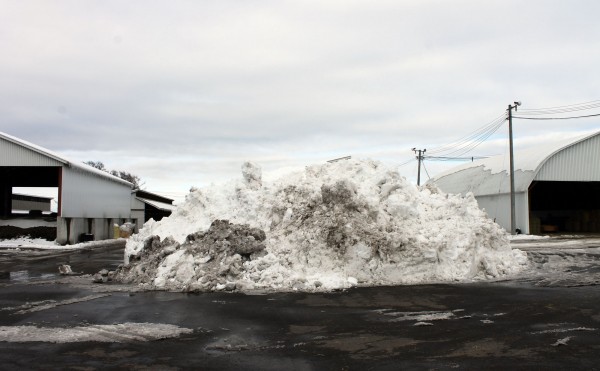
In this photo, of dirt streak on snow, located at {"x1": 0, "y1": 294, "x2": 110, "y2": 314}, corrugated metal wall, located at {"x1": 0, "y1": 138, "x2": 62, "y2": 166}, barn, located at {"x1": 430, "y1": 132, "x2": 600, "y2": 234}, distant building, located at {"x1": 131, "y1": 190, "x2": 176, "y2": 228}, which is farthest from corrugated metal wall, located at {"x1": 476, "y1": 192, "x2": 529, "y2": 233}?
dirt streak on snow, located at {"x1": 0, "y1": 294, "x2": 110, "y2": 314}

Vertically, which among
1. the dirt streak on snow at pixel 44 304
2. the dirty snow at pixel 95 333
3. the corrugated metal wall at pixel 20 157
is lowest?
the dirt streak on snow at pixel 44 304

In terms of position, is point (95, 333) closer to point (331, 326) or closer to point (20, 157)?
point (331, 326)

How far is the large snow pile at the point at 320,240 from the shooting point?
440 inches

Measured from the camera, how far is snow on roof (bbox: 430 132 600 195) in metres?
33.8

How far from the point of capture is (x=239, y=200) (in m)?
13.9

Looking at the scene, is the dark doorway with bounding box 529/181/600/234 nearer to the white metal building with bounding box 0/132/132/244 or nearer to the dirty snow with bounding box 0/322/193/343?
the white metal building with bounding box 0/132/132/244

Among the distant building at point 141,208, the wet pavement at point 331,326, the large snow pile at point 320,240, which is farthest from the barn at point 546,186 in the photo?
the distant building at point 141,208

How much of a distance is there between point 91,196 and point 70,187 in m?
3.37

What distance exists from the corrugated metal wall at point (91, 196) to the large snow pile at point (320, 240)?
55.2 feet

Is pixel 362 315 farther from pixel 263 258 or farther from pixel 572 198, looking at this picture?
pixel 572 198

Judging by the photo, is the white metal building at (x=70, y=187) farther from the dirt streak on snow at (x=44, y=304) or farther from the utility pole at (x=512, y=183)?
the utility pole at (x=512, y=183)

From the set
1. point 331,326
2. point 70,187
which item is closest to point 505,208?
point 70,187

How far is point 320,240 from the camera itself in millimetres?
11867

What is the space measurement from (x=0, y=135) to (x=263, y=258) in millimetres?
23477
